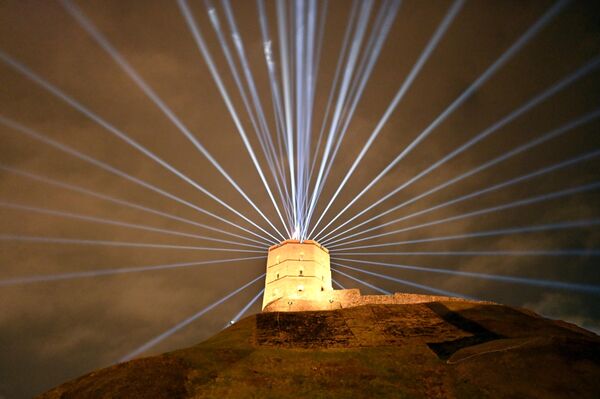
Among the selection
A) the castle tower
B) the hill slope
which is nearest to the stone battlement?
the castle tower

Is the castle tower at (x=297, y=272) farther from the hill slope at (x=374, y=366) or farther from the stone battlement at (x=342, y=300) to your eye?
the hill slope at (x=374, y=366)

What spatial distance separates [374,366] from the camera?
23188mm

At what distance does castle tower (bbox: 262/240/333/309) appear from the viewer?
48406 millimetres

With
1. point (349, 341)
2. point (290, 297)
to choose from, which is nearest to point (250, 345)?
point (349, 341)

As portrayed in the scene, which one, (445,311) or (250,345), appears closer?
(250,345)

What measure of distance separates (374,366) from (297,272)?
2673 centimetres

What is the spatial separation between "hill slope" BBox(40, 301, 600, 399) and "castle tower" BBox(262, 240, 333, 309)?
1666cm

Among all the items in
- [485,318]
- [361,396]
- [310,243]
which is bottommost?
[361,396]

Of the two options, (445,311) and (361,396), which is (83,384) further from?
(445,311)

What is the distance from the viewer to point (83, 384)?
2141 cm

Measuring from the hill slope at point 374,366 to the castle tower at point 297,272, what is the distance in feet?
54.6

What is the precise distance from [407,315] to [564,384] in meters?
15.9

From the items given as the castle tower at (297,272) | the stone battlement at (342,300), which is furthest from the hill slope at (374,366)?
the castle tower at (297,272)

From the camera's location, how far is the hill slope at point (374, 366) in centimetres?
1973
